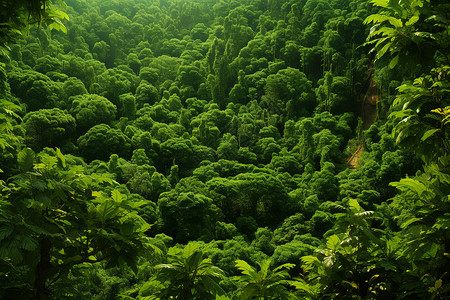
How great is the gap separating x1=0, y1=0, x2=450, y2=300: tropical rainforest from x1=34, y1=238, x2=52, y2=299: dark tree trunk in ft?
0.08

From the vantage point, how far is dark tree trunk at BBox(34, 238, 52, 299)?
480cm

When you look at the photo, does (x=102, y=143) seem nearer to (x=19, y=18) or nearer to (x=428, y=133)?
(x=19, y=18)

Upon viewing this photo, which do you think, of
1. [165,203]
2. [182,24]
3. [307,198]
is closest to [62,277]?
[165,203]

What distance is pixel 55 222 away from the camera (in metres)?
4.52

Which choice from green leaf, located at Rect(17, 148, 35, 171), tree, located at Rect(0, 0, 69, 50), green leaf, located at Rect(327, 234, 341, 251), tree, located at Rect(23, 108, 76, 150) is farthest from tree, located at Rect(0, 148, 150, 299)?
tree, located at Rect(23, 108, 76, 150)

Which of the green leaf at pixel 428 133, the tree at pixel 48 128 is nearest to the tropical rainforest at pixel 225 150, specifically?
the green leaf at pixel 428 133

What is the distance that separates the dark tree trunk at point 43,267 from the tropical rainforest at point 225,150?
0.9 inches

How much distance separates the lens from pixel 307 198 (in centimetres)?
4300

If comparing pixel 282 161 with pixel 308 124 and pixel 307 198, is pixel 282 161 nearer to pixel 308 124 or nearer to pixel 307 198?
pixel 308 124

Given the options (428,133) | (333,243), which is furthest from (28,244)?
(428,133)

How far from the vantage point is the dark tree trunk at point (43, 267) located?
4803mm

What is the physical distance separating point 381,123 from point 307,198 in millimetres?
18499

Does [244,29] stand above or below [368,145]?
above

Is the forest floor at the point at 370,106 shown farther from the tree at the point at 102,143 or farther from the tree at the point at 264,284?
the tree at the point at 264,284
